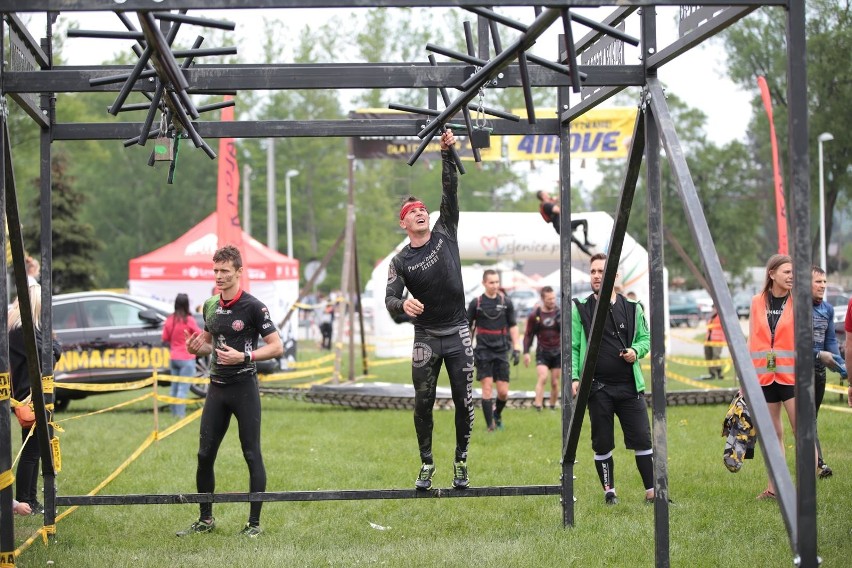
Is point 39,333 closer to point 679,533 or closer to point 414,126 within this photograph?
point 414,126

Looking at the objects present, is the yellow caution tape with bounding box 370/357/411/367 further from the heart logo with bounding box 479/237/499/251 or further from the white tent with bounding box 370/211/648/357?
the heart logo with bounding box 479/237/499/251

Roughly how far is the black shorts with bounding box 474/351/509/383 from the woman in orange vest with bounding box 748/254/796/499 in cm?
516

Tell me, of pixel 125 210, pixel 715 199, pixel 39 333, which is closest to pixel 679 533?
pixel 39 333

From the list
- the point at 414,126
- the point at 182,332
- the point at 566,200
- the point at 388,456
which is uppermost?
the point at 414,126

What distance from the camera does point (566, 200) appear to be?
735 centimetres

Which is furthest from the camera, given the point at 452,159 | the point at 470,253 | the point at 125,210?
the point at 125,210

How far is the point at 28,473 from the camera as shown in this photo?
864 centimetres

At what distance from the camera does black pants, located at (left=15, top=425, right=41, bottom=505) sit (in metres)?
8.62

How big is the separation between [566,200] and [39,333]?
453cm

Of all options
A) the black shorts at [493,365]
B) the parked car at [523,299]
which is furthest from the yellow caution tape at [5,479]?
the parked car at [523,299]

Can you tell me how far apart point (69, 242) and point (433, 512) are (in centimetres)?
3565

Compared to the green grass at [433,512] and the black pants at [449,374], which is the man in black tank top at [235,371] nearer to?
the green grass at [433,512]

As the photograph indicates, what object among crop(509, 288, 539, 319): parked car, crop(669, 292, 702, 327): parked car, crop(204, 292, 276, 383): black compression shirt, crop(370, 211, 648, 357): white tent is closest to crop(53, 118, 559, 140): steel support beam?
crop(204, 292, 276, 383): black compression shirt

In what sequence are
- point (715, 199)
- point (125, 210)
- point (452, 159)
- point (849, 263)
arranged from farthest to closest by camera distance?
point (849, 263) < point (125, 210) < point (715, 199) < point (452, 159)
